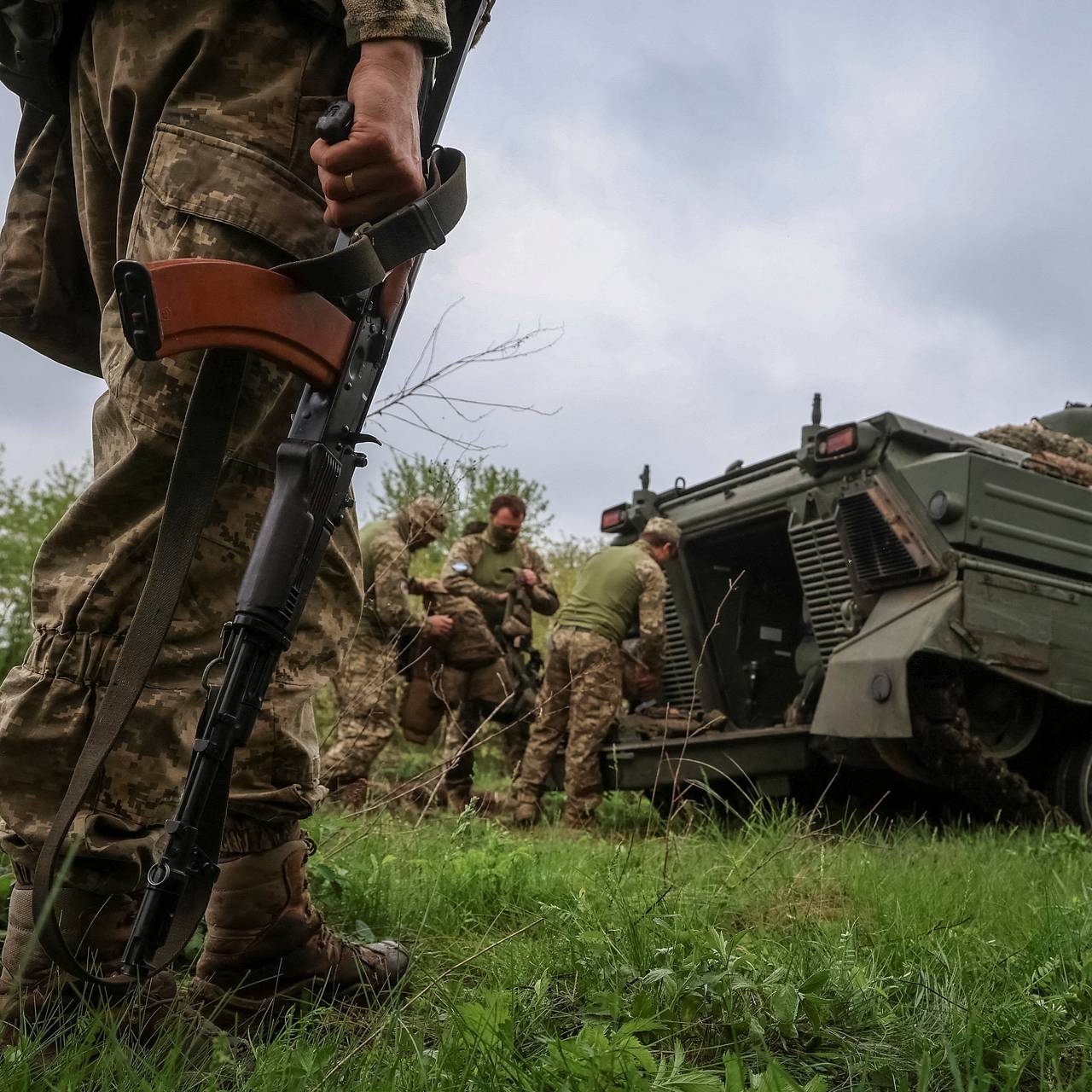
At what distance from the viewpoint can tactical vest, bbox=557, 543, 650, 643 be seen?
7.02m

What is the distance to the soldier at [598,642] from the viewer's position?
694 centimetres

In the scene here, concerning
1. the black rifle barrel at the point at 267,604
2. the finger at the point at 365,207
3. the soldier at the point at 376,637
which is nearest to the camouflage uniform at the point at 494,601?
the soldier at the point at 376,637

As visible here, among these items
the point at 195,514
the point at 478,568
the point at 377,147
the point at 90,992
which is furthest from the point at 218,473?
the point at 478,568

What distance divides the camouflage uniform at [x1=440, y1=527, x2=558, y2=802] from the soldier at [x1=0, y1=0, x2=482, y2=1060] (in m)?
5.73

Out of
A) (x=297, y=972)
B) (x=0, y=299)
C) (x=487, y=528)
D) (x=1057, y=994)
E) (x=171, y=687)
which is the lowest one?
(x=297, y=972)

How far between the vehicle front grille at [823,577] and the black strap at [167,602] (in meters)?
4.59

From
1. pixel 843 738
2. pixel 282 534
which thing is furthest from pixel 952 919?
pixel 843 738

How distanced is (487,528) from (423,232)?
690 cm

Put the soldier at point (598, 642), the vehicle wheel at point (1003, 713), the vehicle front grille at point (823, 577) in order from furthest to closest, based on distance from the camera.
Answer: the soldier at point (598, 642)
the vehicle front grille at point (823, 577)
the vehicle wheel at point (1003, 713)

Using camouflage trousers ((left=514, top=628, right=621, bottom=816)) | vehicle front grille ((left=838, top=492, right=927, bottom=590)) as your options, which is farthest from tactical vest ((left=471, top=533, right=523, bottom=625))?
vehicle front grille ((left=838, top=492, right=927, bottom=590))

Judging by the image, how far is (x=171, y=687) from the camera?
1.78 metres

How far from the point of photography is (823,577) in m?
6.08

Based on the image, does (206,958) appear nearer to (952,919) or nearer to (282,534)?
(282,534)

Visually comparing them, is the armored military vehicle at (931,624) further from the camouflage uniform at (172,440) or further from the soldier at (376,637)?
the camouflage uniform at (172,440)
